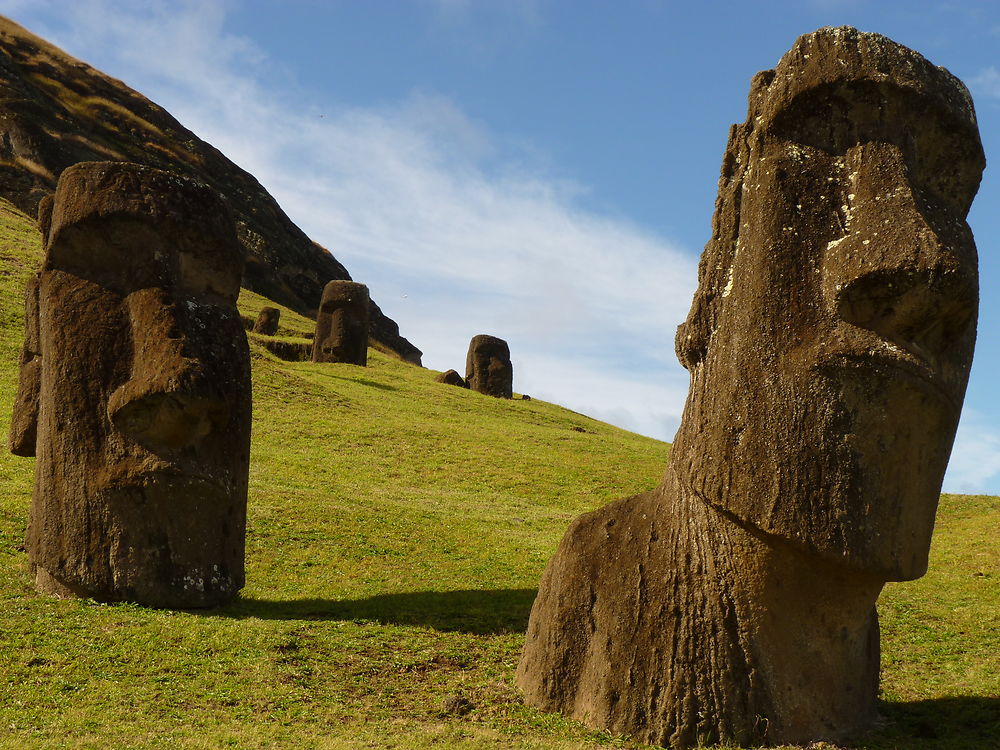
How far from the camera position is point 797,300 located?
22.0 feet

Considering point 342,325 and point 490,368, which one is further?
point 490,368

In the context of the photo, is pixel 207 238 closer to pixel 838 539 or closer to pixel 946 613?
pixel 838 539

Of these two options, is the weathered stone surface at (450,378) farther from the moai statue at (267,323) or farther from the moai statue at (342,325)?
the moai statue at (267,323)

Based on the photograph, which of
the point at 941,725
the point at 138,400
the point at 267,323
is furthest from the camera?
the point at 267,323

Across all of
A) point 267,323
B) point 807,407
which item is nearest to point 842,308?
point 807,407

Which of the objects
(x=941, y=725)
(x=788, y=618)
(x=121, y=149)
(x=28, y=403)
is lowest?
(x=941, y=725)

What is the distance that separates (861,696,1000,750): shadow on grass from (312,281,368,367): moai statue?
33.5m

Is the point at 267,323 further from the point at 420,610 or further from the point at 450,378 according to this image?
the point at 420,610

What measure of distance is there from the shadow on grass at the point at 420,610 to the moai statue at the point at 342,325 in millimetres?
28679

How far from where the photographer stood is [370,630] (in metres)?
10.2

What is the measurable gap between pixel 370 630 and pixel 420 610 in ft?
3.90

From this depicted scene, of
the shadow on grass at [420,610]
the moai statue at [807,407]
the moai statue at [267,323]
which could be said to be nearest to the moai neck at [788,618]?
the moai statue at [807,407]

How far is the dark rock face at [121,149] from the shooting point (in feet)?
190

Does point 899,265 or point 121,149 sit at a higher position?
point 121,149
